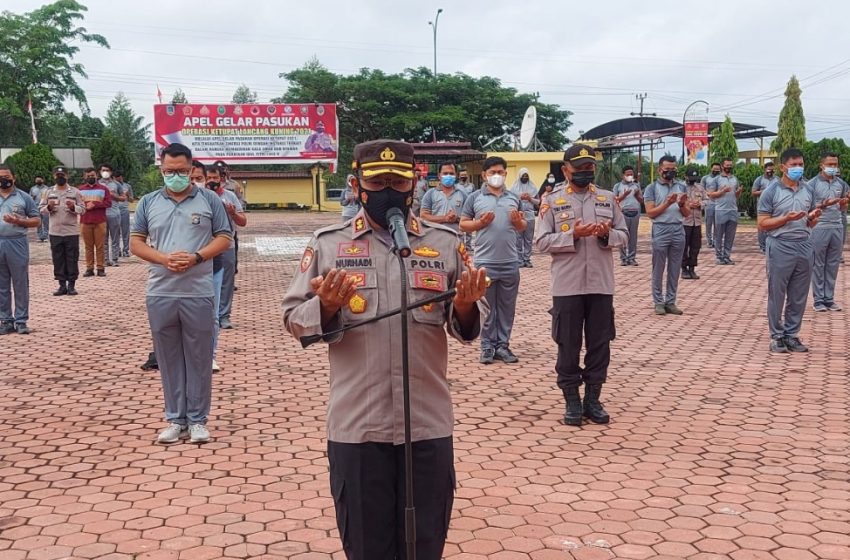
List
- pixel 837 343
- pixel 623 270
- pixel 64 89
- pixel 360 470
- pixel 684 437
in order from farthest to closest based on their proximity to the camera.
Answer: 1. pixel 64 89
2. pixel 623 270
3. pixel 837 343
4. pixel 684 437
5. pixel 360 470

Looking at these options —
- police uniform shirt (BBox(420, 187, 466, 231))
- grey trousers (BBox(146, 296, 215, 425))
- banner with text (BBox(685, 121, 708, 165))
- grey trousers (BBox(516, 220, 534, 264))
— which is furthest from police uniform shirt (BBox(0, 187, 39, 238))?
banner with text (BBox(685, 121, 708, 165))

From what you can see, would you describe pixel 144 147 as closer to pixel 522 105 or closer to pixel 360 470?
pixel 522 105

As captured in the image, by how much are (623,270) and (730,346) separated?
25.1ft

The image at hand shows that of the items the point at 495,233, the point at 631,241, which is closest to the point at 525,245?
the point at 631,241

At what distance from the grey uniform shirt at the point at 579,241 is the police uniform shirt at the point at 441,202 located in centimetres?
567

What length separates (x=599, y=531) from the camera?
434 centimetres

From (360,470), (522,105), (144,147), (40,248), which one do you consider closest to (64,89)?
(144,147)

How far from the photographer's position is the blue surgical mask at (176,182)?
5.78 m

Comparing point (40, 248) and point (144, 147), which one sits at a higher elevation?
point (144, 147)

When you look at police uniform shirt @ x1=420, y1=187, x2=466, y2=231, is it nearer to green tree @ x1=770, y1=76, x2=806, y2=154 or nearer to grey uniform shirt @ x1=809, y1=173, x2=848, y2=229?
grey uniform shirt @ x1=809, y1=173, x2=848, y2=229

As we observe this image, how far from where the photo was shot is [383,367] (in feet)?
9.56

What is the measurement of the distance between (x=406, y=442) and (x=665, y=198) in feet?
32.1

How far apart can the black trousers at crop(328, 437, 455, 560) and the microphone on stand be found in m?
0.71

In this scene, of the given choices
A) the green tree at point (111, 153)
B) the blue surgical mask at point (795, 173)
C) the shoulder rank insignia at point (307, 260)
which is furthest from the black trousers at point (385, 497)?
the green tree at point (111, 153)
